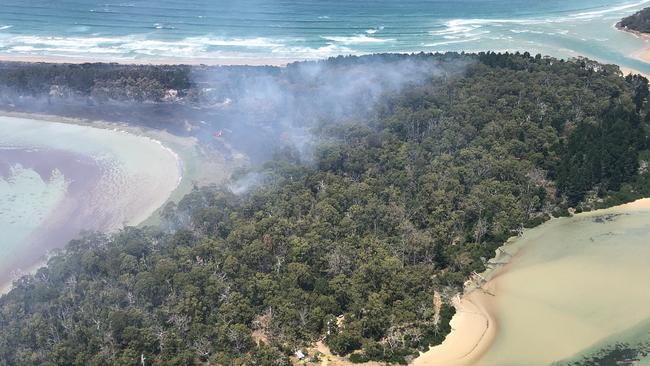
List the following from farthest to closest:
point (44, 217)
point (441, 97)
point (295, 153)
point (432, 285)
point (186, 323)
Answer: point (441, 97), point (295, 153), point (44, 217), point (432, 285), point (186, 323)

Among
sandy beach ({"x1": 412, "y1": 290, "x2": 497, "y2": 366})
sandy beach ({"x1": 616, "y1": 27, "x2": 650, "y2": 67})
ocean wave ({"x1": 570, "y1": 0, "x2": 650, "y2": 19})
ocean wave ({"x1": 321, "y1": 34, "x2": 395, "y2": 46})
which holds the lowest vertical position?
sandy beach ({"x1": 412, "y1": 290, "x2": 497, "y2": 366})

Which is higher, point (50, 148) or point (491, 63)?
point (491, 63)

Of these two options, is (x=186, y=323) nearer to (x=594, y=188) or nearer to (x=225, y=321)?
(x=225, y=321)

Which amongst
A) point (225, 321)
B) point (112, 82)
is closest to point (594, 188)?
point (225, 321)

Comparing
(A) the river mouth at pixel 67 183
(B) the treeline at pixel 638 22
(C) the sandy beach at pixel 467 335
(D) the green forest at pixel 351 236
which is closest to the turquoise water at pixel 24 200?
(A) the river mouth at pixel 67 183

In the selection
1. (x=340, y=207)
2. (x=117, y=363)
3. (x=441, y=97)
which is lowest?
(x=117, y=363)

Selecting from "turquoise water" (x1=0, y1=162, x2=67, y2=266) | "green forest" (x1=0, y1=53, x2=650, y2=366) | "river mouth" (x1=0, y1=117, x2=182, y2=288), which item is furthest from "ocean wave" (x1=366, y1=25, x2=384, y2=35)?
"turquoise water" (x1=0, y1=162, x2=67, y2=266)

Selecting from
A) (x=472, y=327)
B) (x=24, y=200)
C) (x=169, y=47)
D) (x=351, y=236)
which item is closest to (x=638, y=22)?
(x=169, y=47)

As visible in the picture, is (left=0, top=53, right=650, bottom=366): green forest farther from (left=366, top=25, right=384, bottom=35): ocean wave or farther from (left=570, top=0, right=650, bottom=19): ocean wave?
(left=570, top=0, right=650, bottom=19): ocean wave
